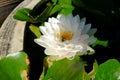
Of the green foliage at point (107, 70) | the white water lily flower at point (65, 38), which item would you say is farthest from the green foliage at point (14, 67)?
the green foliage at point (107, 70)

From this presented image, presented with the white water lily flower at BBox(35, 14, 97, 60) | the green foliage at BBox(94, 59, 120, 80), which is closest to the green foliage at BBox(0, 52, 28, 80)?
the white water lily flower at BBox(35, 14, 97, 60)

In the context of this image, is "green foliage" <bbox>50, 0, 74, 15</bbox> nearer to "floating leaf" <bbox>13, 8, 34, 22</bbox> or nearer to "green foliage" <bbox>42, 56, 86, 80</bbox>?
"floating leaf" <bbox>13, 8, 34, 22</bbox>

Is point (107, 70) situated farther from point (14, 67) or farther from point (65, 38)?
point (14, 67)

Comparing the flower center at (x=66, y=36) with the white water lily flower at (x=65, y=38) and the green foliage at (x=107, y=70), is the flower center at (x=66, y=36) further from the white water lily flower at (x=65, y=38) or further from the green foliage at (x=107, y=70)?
the green foliage at (x=107, y=70)

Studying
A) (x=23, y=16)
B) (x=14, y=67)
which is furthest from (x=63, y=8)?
(x=14, y=67)

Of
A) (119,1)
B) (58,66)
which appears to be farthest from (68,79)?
(119,1)
